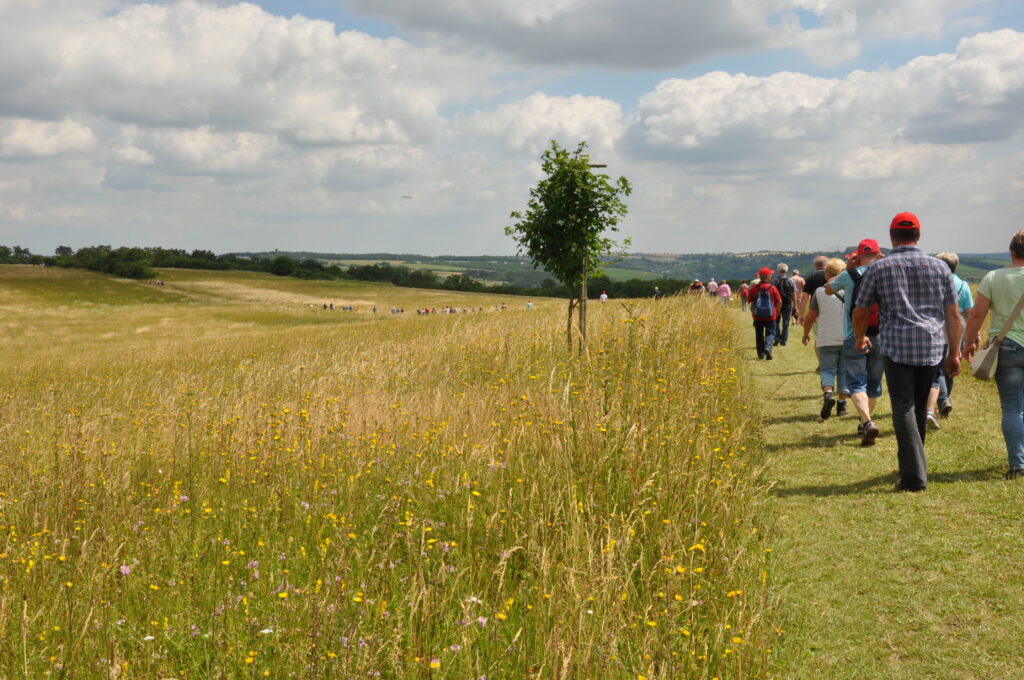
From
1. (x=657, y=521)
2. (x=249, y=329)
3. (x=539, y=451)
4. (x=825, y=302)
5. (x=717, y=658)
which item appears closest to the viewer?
(x=717, y=658)

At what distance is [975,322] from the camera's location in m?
6.60

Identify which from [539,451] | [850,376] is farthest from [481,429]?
[850,376]

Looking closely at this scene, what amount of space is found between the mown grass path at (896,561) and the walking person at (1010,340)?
1.33ft

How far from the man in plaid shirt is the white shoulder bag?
0.32 metres

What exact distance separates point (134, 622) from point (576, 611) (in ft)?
7.51

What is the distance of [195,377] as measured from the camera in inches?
527

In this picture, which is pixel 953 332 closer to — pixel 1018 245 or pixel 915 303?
pixel 915 303

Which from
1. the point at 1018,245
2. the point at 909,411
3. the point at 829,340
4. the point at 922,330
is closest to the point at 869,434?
the point at 909,411

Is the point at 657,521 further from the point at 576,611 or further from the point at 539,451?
the point at 576,611

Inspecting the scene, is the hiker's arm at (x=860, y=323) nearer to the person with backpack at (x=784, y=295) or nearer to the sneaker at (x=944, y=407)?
the sneaker at (x=944, y=407)

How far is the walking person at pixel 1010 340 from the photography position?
6.24 meters

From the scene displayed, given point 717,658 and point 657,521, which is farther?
point 657,521

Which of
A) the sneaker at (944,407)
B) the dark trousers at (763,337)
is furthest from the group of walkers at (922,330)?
the dark trousers at (763,337)

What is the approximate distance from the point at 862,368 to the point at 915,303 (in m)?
2.27
